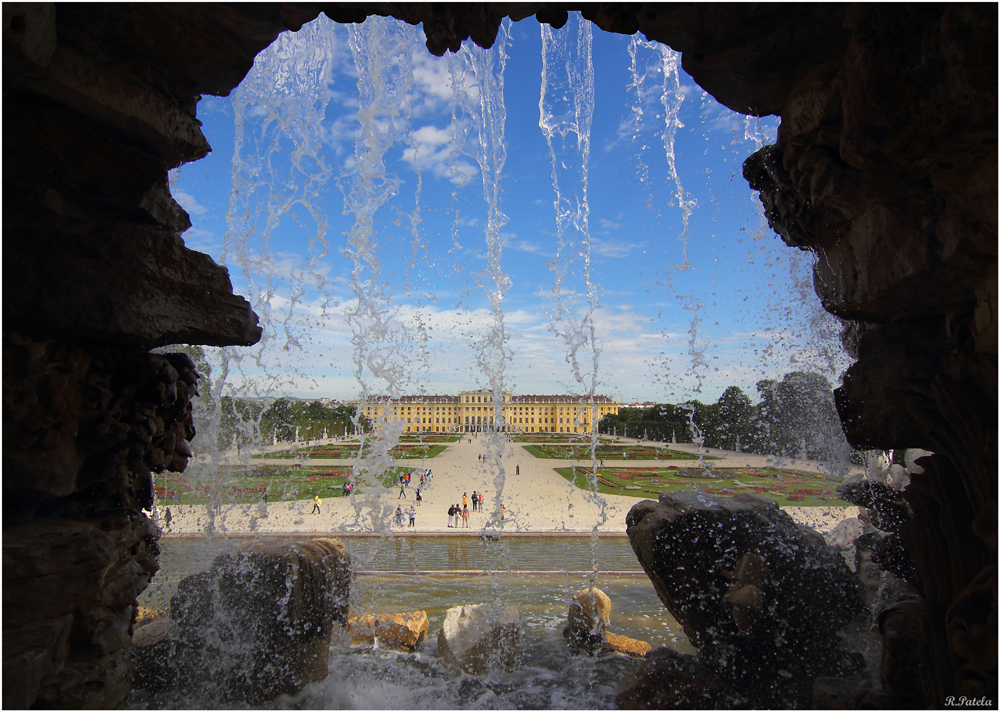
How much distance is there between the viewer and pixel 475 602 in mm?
8031

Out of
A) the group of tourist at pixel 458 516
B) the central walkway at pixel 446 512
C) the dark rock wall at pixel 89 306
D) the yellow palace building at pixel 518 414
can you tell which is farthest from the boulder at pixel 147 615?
the yellow palace building at pixel 518 414

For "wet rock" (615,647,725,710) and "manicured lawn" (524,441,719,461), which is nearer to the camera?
"wet rock" (615,647,725,710)

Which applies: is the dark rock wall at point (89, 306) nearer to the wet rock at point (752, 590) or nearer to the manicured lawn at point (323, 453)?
the wet rock at point (752, 590)

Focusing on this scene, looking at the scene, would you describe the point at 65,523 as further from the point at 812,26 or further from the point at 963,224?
the point at 812,26

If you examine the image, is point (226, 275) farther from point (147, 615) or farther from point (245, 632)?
point (147, 615)

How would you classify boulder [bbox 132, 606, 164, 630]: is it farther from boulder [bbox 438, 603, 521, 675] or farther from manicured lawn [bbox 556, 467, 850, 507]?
manicured lawn [bbox 556, 467, 850, 507]

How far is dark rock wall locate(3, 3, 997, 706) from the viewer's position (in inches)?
108

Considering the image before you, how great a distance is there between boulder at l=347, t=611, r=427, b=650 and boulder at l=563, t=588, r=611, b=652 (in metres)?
1.89

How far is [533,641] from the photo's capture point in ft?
21.8

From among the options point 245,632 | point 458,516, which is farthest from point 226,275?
point 458,516

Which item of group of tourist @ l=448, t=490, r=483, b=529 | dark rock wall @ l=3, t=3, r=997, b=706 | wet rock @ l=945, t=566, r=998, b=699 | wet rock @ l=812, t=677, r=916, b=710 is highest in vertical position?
dark rock wall @ l=3, t=3, r=997, b=706

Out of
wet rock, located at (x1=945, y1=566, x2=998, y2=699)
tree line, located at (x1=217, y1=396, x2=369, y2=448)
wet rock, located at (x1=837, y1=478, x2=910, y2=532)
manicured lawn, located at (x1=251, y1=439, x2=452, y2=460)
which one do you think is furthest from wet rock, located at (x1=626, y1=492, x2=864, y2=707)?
manicured lawn, located at (x1=251, y1=439, x2=452, y2=460)

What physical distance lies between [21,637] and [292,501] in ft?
39.5

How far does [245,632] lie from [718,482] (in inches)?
606
